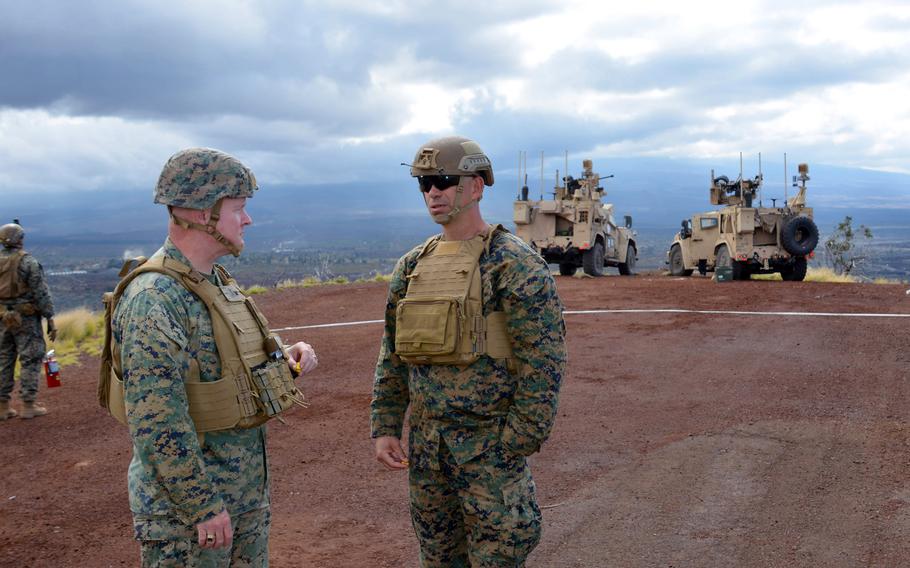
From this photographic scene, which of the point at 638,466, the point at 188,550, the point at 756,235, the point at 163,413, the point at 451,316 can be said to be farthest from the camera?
the point at 756,235

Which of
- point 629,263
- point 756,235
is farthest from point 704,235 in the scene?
point 629,263

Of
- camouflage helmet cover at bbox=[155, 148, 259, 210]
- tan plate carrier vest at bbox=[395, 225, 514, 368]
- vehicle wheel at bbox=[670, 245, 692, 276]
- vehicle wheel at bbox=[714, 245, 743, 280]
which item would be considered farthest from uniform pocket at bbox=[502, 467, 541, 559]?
vehicle wheel at bbox=[670, 245, 692, 276]

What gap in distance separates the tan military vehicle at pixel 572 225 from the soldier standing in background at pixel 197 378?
19.2 meters

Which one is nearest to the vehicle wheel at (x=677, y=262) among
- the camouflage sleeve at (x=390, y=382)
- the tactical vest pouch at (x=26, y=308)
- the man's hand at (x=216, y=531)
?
the tactical vest pouch at (x=26, y=308)

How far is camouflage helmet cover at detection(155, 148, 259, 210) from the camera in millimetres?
2908

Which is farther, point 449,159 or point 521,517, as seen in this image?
point 449,159

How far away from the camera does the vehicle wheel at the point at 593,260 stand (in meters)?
22.6

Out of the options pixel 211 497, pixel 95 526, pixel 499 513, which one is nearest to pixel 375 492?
pixel 95 526

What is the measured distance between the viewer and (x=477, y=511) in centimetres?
327

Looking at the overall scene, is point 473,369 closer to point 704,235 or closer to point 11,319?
point 11,319

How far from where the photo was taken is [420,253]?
361 cm

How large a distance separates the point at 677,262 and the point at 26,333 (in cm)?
1904

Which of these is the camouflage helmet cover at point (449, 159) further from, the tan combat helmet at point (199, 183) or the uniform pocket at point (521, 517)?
the uniform pocket at point (521, 517)

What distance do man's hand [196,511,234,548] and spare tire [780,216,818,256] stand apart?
18480 millimetres
